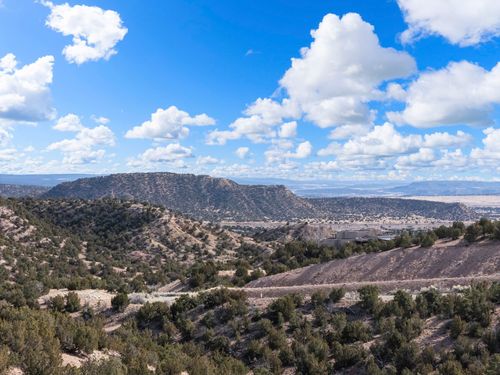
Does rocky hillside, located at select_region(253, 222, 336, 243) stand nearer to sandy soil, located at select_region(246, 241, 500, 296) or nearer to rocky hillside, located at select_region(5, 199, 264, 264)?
rocky hillside, located at select_region(5, 199, 264, 264)

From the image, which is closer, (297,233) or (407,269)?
(407,269)

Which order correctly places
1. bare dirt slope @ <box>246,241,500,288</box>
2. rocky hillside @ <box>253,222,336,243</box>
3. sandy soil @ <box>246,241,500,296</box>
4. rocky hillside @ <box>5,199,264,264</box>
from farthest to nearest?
rocky hillside @ <box>253,222,336,243</box> → rocky hillside @ <box>5,199,264,264</box> → bare dirt slope @ <box>246,241,500,288</box> → sandy soil @ <box>246,241,500,296</box>

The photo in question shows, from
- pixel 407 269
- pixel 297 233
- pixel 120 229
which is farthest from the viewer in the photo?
pixel 297 233

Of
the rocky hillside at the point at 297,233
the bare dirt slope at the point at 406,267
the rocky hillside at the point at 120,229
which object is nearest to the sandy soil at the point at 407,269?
the bare dirt slope at the point at 406,267

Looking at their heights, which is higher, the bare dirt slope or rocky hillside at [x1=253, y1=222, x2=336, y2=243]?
the bare dirt slope

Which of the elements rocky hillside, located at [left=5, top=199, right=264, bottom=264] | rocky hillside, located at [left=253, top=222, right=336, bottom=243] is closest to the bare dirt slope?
rocky hillside, located at [left=5, top=199, right=264, bottom=264]

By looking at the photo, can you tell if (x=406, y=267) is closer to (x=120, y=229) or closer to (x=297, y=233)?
(x=120, y=229)

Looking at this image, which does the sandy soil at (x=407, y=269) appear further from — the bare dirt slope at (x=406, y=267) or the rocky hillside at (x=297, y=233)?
the rocky hillside at (x=297, y=233)

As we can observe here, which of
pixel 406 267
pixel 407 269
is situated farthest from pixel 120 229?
pixel 407 269

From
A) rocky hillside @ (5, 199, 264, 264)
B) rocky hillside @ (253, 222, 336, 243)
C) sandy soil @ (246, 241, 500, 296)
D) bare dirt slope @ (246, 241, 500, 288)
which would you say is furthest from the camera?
rocky hillside @ (253, 222, 336, 243)

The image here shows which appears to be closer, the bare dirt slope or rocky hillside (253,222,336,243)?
the bare dirt slope
